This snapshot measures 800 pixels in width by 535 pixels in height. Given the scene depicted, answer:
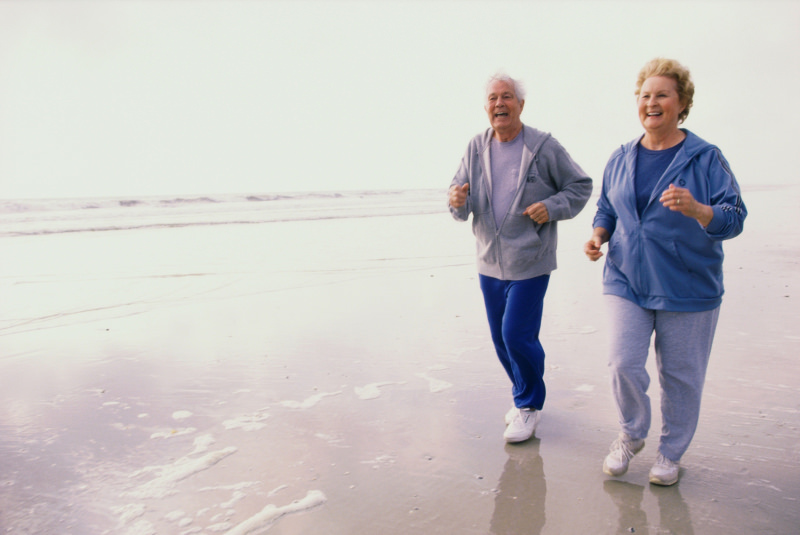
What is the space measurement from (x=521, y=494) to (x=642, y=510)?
0.51 m

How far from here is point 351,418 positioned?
355 cm

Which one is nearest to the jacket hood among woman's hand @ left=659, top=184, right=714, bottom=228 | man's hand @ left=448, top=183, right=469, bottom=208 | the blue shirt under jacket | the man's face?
the blue shirt under jacket

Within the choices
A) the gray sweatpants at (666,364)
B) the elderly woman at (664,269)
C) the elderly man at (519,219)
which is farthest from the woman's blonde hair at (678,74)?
the gray sweatpants at (666,364)

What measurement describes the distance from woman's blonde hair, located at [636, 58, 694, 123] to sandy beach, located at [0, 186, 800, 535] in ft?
5.69

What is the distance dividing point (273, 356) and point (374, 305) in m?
1.85

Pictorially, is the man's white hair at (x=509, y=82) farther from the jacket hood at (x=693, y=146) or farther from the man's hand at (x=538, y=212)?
the jacket hood at (x=693, y=146)

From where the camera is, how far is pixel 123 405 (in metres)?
3.83

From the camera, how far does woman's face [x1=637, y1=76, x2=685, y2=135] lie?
2.56 meters

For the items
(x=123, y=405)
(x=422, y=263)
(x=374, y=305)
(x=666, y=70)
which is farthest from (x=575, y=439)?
(x=422, y=263)

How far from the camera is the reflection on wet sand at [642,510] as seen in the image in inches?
93.0

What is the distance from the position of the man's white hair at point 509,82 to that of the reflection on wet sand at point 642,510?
212 centimetres

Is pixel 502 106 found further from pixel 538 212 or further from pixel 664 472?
pixel 664 472

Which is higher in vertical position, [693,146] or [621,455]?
[693,146]

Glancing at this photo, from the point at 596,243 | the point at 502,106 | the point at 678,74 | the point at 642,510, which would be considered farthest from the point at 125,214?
the point at 642,510
